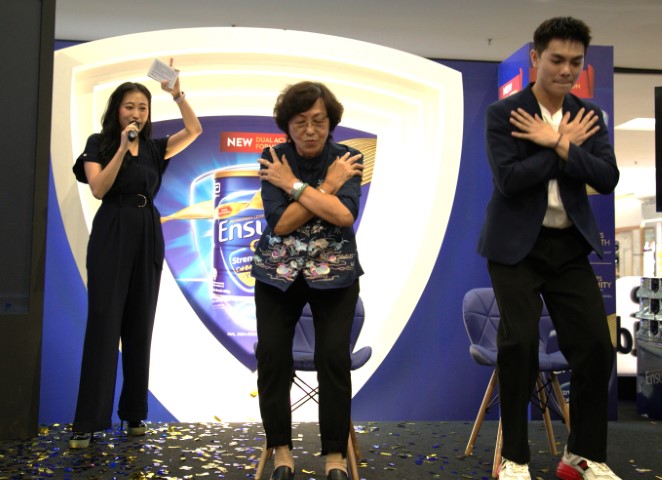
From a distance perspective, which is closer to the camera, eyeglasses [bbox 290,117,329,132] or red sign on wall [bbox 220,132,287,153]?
eyeglasses [bbox 290,117,329,132]

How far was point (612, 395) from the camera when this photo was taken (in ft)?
13.7

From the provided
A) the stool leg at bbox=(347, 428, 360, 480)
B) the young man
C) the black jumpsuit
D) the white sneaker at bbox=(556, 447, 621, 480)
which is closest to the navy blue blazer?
the young man

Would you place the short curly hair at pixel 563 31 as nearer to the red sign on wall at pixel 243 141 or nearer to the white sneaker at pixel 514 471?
the white sneaker at pixel 514 471

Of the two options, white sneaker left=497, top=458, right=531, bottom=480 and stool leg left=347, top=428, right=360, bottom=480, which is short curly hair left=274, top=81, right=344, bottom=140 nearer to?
stool leg left=347, top=428, right=360, bottom=480

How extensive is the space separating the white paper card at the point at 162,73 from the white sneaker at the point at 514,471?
7.65ft

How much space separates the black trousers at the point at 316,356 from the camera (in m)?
2.33

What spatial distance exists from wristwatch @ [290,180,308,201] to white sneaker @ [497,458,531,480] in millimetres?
1154

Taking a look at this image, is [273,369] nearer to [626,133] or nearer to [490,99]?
[490,99]

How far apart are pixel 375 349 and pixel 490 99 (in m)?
1.72

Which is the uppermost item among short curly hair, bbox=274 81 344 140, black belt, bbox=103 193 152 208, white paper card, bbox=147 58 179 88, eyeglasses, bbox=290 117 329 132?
white paper card, bbox=147 58 179 88

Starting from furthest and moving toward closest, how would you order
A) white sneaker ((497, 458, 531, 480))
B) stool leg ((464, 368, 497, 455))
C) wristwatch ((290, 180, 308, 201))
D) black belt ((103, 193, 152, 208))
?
black belt ((103, 193, 152, 208)), stool leg ((464, 368, 497, 455)), wristwatch ((290, 180, 308, 201)), white sneaker ((497, 458, 531, 480))

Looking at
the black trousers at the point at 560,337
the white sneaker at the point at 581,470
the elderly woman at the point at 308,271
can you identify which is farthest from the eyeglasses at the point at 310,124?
the white sneaker at the point at 581,470

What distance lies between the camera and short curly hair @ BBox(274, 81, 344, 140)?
2.42 metres

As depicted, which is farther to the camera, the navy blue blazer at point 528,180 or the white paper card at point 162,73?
the white paper card at point 162,73
